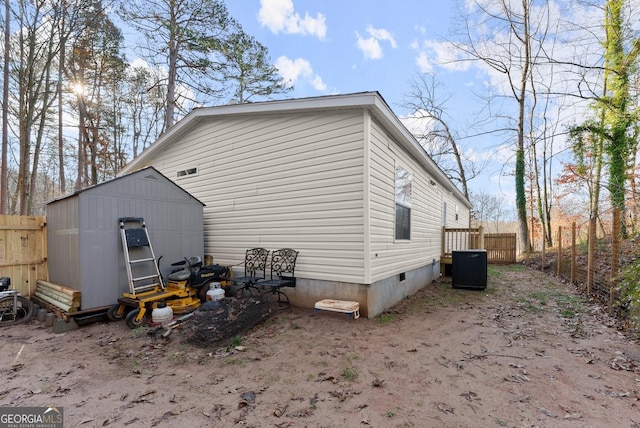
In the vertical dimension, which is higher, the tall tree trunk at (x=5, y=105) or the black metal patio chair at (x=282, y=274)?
the tall tree trunk at (x=5, y=105)

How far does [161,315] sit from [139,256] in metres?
1.39

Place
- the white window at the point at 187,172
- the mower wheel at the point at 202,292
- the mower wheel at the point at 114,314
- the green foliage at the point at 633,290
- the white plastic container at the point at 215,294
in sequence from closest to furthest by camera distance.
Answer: the green foliage at the point at 633,290 < the mower wheel at the point at 114,314 < the white plastic container at the point at 215,294 < the mower wheel at the point at 202,292 < the white window at the point at 187,172

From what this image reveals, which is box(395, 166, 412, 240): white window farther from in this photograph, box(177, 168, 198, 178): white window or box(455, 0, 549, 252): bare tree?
box(177, 168, 198, 178): white window

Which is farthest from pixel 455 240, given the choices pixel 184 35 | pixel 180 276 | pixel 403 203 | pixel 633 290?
pixel 184 35

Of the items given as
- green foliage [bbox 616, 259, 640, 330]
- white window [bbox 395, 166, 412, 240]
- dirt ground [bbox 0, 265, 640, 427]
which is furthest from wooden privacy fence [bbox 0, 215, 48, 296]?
green foliage [bbox 616, 259, 640, 330]

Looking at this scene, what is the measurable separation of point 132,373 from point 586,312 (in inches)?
272

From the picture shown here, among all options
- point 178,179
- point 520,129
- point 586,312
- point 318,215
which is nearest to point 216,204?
point 178,179

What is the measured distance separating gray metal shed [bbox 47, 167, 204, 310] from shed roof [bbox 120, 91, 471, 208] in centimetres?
191

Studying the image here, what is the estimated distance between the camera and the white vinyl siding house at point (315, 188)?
193 inches

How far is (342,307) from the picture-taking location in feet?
14.9

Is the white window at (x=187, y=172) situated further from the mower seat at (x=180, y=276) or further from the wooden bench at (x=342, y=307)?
the wooden bench at (x=342, y=307)

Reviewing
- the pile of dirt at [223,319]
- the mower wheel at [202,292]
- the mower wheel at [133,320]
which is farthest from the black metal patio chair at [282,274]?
the mower wheel at [133,320]

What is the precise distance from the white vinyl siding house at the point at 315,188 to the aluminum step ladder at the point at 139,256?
5.35ft

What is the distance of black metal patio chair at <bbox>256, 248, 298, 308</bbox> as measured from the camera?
5395 mm
